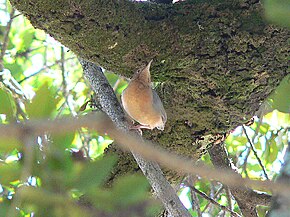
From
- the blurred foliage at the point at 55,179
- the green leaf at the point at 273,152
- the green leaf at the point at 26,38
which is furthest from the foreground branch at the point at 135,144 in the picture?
the green leaf at the point at 26,38

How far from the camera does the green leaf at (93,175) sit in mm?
838

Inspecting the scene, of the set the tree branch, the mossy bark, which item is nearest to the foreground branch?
the mossy bark

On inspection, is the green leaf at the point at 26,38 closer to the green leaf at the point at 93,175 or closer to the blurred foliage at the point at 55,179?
the blurred foliage at the point at 55,179

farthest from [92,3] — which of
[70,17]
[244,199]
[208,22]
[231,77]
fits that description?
[244,199]

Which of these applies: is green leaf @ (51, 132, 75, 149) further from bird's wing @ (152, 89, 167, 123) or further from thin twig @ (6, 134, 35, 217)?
bird's wing @ (152, 89, 167, 123)

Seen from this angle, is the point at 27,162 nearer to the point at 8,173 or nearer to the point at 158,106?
the point at 8,173

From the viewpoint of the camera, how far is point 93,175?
0.84 m

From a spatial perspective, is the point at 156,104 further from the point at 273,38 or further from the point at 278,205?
the point at 278,205

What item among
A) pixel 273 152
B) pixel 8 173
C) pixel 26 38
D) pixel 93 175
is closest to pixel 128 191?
pixel 93 175

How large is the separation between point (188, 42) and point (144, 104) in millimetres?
335

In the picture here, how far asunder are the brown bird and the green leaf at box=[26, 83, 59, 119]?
54.4 inches

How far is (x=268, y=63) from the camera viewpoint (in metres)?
2.20

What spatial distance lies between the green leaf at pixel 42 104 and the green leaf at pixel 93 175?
10 centimetres

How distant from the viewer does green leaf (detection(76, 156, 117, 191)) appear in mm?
838
